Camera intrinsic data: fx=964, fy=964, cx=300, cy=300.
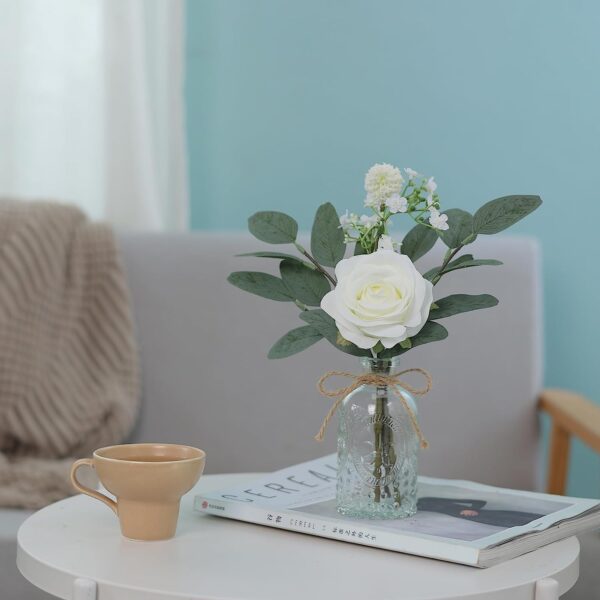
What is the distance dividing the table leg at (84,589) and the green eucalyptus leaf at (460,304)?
13.8 inches

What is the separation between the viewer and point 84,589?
2.27ft

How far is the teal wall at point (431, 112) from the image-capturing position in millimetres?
1785

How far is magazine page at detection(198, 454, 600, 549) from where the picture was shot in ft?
2.58

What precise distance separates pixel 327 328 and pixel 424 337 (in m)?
0.08

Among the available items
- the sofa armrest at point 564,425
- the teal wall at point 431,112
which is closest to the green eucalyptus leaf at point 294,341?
the sofa armrest at point 564,425

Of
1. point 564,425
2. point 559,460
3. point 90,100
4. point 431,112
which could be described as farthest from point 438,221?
point 90,100

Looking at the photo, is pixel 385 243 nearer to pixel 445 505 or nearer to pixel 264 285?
pixel 264 285

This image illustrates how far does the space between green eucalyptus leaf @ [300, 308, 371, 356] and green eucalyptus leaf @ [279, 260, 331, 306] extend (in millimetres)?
27

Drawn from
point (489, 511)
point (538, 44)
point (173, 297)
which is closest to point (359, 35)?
point (538, 44)

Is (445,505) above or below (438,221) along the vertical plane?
below

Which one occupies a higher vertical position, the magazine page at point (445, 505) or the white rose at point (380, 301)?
the white rose at point (380, 301)

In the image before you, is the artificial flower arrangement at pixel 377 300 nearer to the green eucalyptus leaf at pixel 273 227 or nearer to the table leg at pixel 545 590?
the green eucalyptus leaf at pixel 273 227

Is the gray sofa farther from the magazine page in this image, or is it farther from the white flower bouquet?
the white flower bouquet

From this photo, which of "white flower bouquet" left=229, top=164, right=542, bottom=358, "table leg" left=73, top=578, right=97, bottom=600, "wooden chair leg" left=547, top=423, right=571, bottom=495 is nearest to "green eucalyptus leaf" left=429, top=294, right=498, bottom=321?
"white flower bouquet" left=229, top=164, right=542, bottom=358
